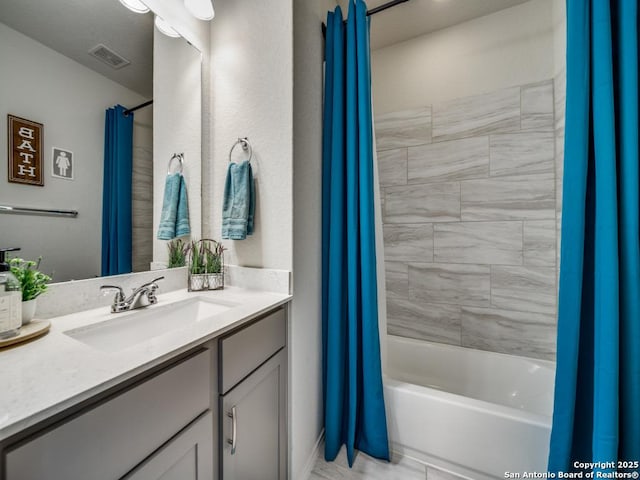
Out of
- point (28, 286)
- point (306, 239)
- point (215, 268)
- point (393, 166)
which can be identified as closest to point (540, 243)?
point (393, 166)

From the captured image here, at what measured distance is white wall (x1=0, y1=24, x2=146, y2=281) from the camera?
0.76 metres

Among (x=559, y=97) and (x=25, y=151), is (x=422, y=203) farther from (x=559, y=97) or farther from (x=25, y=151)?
(x=25, y=151)

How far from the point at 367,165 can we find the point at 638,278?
1022 mm

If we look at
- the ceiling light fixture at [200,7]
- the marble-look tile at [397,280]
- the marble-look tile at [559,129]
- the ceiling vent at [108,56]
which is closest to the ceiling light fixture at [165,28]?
the ceiling light fixture at [200,7]

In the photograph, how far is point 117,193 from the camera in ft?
3.30

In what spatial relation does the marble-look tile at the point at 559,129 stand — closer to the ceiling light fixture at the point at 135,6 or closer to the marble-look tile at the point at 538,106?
the marble-look tile at the point at 538,106

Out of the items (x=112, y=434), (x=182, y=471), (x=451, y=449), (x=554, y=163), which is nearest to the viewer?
(x=112, y=434)

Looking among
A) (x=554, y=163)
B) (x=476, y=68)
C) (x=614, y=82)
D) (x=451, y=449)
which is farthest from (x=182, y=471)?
(x=476, y=68)

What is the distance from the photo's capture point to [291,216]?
3.78 feet

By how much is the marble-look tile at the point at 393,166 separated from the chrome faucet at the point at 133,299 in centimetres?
170

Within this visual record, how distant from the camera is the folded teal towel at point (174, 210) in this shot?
1.20 meters

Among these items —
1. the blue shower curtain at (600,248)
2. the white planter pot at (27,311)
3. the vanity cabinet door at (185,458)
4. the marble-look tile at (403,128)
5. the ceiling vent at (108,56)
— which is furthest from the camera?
the marble-look tile at (403,128)

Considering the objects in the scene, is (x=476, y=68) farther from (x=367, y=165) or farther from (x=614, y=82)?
(x=367, y=165)

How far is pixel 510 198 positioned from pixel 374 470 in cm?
175
